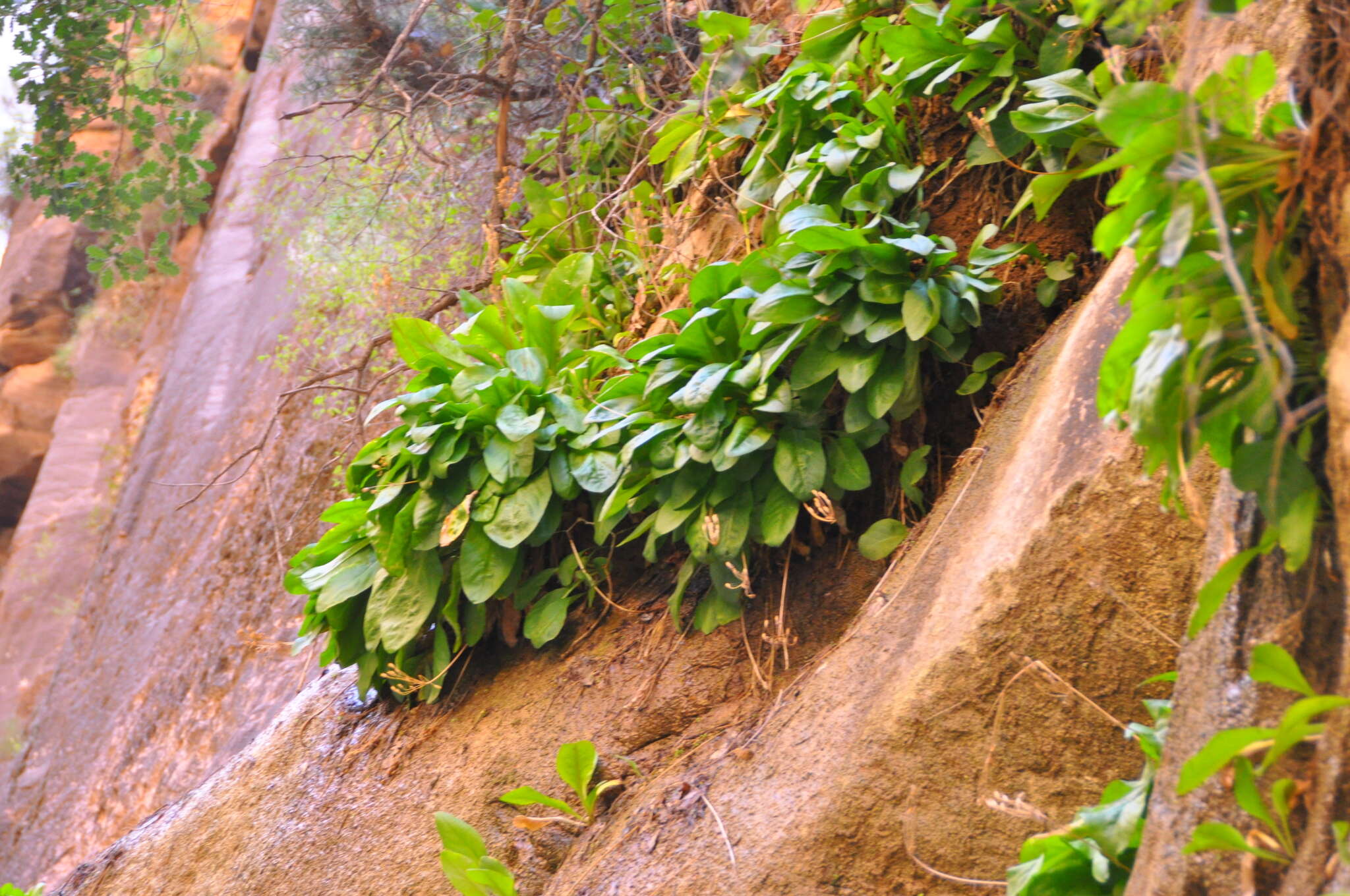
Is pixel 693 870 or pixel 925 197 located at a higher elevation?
pixel 925 197

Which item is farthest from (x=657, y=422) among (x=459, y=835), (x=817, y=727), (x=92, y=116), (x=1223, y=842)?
(x=92, y=116)

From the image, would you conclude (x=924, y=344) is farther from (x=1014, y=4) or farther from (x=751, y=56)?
(x=751, y=56)

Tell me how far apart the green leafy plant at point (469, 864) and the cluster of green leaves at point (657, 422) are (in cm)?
58

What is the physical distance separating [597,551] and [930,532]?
1.05m

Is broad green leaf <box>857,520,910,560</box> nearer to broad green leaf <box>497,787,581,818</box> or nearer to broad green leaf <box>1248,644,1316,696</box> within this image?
broad green leaf <box>497,787,581,818</box>

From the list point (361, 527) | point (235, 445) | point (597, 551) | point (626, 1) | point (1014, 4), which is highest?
point (626, 1)

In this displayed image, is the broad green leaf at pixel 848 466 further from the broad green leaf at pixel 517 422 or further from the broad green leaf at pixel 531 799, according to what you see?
the broad green leaf at pixel 531 799

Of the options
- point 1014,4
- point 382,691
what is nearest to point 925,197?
point 1014,4

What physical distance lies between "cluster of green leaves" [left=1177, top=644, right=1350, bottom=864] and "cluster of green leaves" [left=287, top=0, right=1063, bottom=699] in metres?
1.18

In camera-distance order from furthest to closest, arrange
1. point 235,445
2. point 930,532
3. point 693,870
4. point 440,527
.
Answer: point 235,445 → point 440,527 → point 930,532 → point 693,870

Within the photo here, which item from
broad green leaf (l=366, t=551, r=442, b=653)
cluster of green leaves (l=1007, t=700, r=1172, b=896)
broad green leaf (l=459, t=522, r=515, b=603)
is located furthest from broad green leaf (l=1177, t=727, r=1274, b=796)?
broad green leaf (l=366, t=551, r=442, b=653)

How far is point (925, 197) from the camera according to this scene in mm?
2801

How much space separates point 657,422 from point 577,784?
926 millimetres

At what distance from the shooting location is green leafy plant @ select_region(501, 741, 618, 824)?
2443 millimetres
